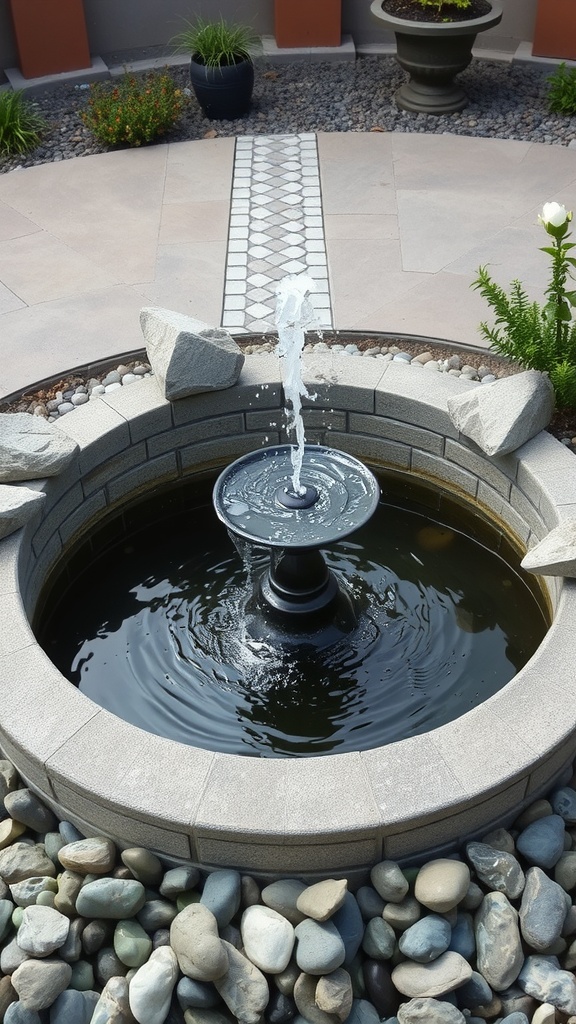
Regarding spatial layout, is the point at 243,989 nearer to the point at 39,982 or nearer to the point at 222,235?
the point at 39,982

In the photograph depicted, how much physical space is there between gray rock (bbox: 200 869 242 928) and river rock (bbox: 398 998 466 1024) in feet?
1.94

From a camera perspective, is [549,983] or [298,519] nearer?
[549,983]

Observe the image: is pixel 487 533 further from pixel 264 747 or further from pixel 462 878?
pixel 462 878

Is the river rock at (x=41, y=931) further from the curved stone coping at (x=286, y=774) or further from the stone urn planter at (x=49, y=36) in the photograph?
the stone urn planter at (x=49, y=36)

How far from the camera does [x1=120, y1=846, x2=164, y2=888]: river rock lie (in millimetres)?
3305

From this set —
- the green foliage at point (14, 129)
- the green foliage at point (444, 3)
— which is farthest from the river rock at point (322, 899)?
the green foliage at point (444, 3)

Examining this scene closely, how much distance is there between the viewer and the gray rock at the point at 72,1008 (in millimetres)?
3055

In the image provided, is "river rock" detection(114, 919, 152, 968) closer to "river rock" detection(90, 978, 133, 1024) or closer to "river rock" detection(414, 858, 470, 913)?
"river rock" detection(90, 978, 133, 1024)

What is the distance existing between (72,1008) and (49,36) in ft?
29.6

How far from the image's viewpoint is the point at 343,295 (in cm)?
641

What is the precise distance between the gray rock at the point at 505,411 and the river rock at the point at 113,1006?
8.92 ft

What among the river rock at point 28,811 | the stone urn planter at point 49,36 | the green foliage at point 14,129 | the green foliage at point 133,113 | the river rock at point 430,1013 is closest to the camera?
the river rock at point 430,1013

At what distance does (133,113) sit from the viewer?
8359mm

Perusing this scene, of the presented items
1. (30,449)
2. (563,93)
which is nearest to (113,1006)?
Answer: (30,449)
